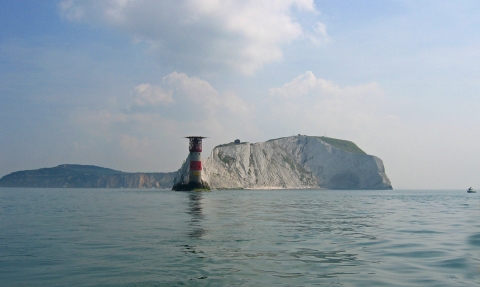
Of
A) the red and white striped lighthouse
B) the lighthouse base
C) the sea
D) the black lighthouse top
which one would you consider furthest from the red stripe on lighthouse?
the sea

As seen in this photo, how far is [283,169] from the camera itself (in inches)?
7008

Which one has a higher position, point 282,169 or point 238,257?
point 282,169

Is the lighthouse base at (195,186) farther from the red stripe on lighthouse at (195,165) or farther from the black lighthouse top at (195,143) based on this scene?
the black lighthouse top at (195,143)

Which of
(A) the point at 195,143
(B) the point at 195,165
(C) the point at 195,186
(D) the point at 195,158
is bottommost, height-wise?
(C) the point at 195,186

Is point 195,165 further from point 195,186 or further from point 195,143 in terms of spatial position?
point 195,143

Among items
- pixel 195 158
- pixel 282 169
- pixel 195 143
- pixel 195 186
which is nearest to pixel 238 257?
pixel 195 143

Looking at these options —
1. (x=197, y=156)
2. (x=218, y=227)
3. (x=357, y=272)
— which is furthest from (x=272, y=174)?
(x=357, y=272)

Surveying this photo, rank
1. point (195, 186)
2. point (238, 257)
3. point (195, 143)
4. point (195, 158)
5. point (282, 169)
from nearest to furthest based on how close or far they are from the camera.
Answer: point (238, 257), point (195, 143), point (195, 186), point (195, 158), point (282, 169)

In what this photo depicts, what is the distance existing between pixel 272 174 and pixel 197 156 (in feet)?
238

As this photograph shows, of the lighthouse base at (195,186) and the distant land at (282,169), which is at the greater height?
the distant land at (282,169)

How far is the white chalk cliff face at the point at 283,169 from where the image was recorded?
148 meters

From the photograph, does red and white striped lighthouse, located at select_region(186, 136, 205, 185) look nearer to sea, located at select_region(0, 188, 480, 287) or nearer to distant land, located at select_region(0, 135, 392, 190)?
distant land, located at select_region(0, 135, 392, 190)

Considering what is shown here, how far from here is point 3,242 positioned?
15703mm

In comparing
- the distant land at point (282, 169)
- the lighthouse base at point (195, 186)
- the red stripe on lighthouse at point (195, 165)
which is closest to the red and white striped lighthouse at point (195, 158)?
the red stripe on lighthouse at point (195, 165)
